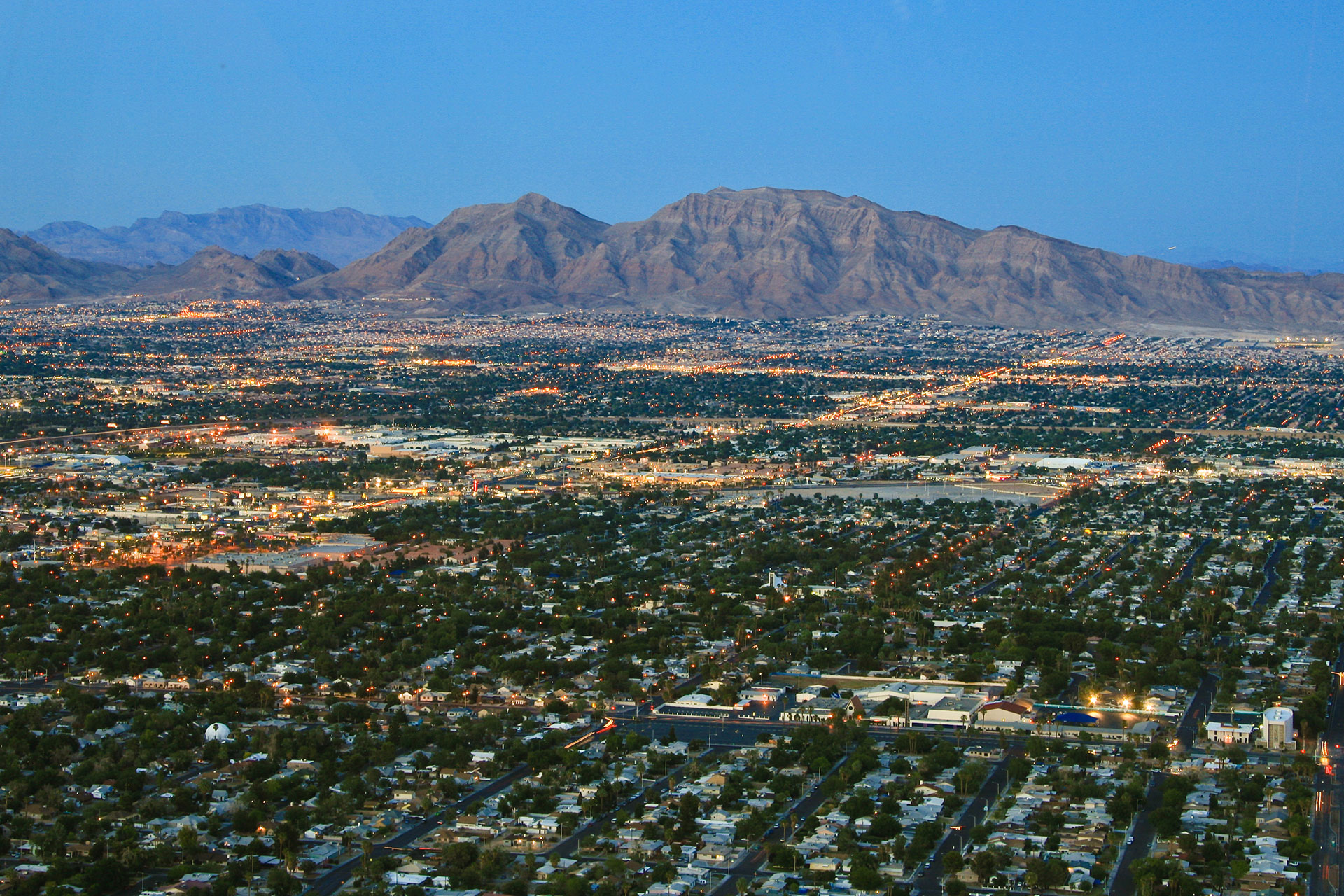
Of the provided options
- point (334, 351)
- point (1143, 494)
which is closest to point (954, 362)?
point (334, 351)

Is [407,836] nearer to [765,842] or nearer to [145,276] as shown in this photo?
[765,842]

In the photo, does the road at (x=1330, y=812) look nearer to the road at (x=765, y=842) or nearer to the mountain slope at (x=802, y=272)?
the road at (x=765, y=842)

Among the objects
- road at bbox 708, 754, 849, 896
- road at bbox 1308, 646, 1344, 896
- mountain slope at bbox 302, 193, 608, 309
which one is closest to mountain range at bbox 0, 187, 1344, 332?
mountain slope at bbox 302, 193, 608, 309

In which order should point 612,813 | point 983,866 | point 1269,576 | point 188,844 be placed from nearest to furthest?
point 983,866, point 188,844, point 612,813, point 1269,576

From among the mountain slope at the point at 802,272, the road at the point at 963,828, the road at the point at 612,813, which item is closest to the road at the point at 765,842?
the road at the point at 612,813

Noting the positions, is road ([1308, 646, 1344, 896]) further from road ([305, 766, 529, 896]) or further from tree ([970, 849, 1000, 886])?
road ([305, 766, 529, 896])

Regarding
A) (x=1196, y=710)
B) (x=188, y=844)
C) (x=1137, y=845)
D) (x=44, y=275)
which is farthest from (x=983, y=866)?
(x=44, y=275)
